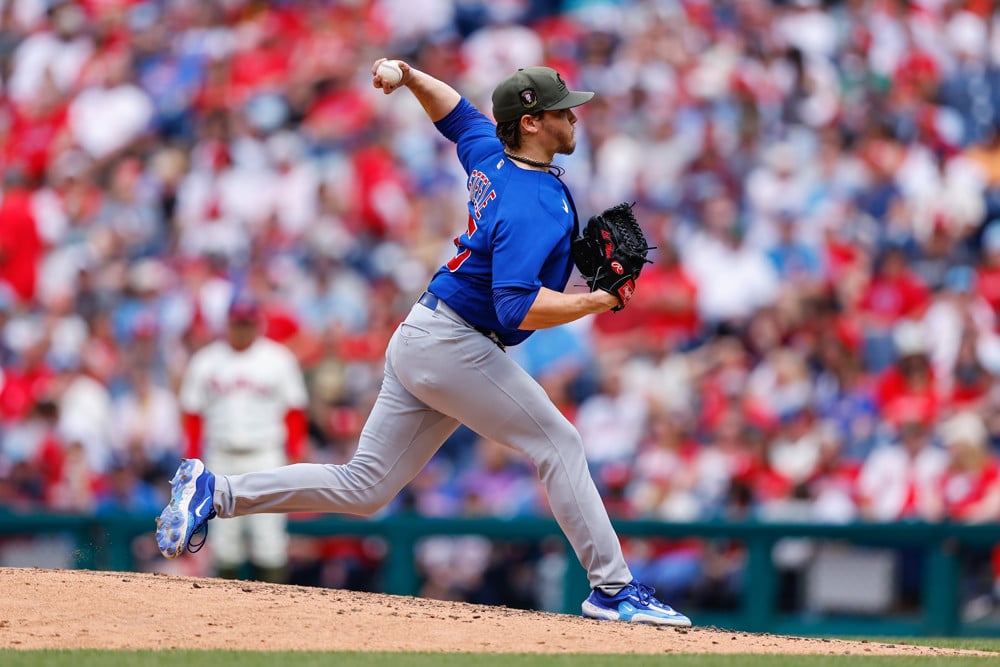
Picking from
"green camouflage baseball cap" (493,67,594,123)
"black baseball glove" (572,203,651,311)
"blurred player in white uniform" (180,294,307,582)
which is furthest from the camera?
"blurred player in white uniform" (180,294,307,582)

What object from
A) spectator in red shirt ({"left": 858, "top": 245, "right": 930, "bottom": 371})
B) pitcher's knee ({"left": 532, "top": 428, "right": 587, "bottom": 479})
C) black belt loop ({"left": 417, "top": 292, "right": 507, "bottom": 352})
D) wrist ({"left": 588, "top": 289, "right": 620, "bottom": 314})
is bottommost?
pitcher's knee ({"left": 532, "top": 428, "right": 587, "bottom": 479})

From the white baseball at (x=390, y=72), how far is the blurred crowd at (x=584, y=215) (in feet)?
12.7

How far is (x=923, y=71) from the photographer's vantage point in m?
12.4

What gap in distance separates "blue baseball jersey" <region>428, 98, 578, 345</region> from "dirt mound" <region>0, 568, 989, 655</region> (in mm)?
997

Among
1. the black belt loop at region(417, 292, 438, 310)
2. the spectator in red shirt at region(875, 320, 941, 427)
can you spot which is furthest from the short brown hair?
the spectator in red shirt at region(875, 320, 941, 427)

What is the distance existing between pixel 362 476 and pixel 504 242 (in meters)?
0.98

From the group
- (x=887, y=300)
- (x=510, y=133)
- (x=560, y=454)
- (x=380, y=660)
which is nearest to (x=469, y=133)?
(x=510, y=133)

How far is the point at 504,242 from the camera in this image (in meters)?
5.31

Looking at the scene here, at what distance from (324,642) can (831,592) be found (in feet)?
13.1

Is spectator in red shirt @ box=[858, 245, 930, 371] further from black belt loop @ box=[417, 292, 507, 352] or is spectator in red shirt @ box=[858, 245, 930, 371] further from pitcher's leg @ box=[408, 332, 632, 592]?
black belt loop @ box=[417, 292, 507, 352]

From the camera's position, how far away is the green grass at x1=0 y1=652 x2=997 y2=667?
15.8ft

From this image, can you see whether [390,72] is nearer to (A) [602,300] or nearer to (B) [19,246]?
(A) [602,300]

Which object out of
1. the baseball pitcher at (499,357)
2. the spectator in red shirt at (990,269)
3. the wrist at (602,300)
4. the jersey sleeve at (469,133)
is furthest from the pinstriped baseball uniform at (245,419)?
the spectator in red shirt at (990,269)

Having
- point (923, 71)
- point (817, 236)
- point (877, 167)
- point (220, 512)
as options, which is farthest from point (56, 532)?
point (923, 71)
